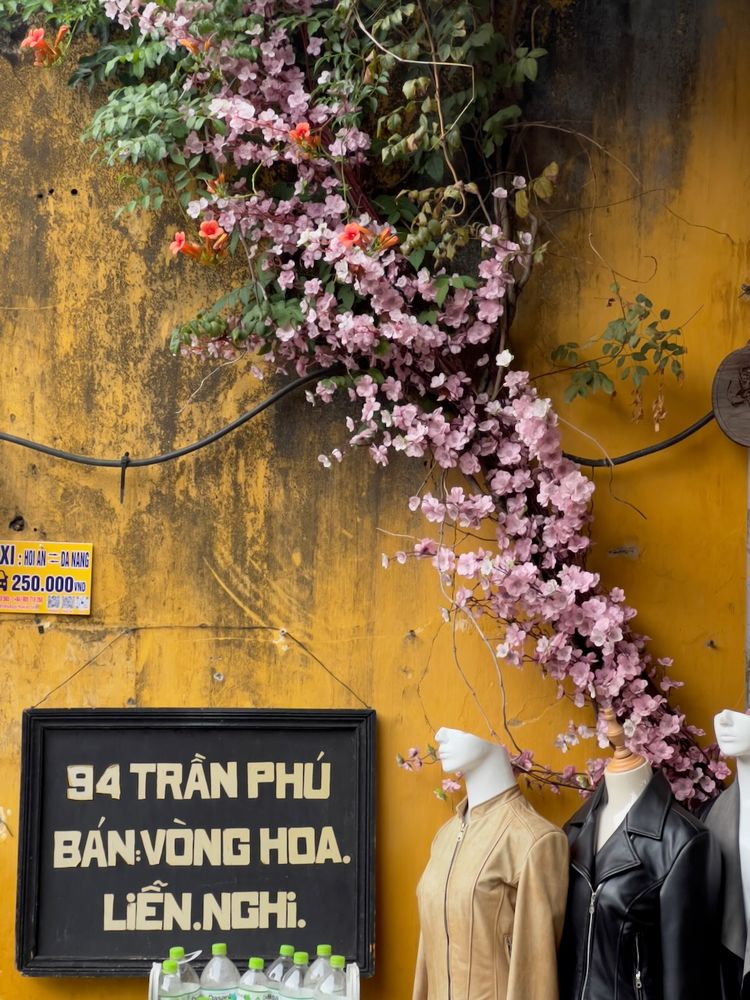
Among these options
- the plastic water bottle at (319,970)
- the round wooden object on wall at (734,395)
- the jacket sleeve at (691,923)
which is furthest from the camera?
the round wooden object on wall at (734,395)

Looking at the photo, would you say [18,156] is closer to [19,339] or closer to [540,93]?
[19,339]

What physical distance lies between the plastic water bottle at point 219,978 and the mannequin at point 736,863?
1.24 metres

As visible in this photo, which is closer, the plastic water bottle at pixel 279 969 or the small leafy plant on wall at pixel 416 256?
the plastic water bottle at pixel 279 969

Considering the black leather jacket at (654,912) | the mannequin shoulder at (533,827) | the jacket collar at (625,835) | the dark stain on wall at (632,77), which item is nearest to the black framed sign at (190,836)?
the mannequin shoulder at (533,827)

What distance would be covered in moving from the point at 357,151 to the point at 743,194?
123 centimetres

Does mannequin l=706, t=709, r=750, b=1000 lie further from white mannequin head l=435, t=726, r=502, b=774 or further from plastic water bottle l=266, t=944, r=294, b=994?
plastic water bottle l=266, t=944, r=294, b=994

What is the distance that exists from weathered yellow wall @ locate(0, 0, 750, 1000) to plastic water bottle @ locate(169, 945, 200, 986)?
700 mm

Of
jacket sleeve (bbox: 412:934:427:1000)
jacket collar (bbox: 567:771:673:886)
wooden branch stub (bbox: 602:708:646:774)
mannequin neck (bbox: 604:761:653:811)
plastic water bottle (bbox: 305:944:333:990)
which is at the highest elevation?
wooden branch stub (bbox: 602:708:646:774)

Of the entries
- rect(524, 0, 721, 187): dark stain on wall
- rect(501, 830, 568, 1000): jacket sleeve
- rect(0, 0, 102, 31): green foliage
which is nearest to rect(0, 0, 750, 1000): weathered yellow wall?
rect(524, 0, 721, 187): dark stain on wall

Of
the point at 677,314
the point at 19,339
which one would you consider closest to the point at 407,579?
the point at 677,314

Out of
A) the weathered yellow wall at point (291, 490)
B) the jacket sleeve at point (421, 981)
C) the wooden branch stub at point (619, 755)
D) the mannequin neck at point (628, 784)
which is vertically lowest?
the jacket sleeve at point (421, 981)

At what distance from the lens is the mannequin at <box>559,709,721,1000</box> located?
8.40 feet

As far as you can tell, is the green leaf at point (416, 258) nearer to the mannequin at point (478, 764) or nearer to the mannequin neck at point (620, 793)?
the mannequin at point (478, 764)

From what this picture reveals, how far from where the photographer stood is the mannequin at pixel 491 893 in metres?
2.72
